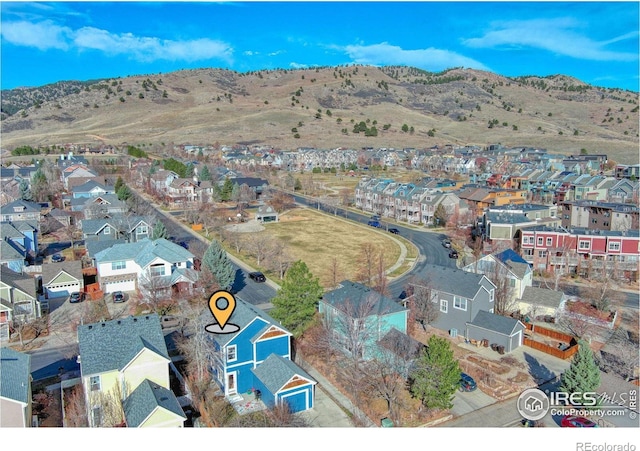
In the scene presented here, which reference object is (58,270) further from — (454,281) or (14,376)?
(454,281)

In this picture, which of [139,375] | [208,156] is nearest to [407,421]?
[139,375]

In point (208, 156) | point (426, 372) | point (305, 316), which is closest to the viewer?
point (426, 372)

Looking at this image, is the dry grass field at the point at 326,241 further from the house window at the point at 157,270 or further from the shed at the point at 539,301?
the shed at the point at 539,301

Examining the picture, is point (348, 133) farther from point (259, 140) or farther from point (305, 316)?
point (305, 316)

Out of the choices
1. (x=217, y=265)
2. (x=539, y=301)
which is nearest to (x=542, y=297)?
(x=539, y=301)

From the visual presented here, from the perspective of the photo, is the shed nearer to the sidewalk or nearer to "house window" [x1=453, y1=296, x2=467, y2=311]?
"house window" [x1=453, y1=296, x2=467, y2=311]

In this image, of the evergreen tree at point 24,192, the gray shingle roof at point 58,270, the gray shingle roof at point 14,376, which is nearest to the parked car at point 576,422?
the gray shingle roof at point 14,376

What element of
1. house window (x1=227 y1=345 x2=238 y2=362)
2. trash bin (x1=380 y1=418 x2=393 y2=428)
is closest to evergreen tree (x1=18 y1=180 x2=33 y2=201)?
house window (x1=227 y1=345 x2=238 y2=362)
